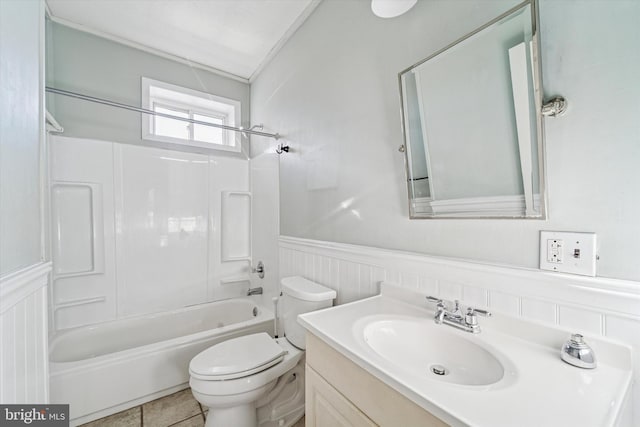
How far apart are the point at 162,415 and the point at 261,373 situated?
813 mm

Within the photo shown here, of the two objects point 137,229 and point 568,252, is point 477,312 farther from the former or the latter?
point 137,229

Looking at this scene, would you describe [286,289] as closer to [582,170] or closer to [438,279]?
[438,279]

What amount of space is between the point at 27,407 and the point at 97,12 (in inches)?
98.8

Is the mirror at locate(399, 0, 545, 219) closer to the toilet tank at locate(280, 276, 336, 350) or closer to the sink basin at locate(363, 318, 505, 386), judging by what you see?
the sink basin at locate(363, 318, 505, 386)

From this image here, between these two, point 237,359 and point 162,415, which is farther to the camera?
point 162,415

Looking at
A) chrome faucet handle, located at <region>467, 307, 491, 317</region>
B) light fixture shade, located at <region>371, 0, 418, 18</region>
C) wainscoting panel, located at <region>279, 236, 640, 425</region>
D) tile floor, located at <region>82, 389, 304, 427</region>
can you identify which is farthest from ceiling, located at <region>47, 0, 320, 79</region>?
tile floor, located at <region>82, 389, 304, 427</region>

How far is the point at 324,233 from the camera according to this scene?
1.66 meters

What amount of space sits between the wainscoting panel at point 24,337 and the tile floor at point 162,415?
686 millimetres

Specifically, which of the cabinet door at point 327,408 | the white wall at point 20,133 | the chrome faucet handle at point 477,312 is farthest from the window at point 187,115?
the chrome faucet handle at point 477,312

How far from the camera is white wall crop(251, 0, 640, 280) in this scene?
65cm

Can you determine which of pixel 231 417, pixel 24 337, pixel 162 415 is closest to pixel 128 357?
pixel 162 415

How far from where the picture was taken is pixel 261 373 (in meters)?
1.29

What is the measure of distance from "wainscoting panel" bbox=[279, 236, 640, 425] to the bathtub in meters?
1.14

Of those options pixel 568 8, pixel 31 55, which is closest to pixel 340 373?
pixel 568 8
